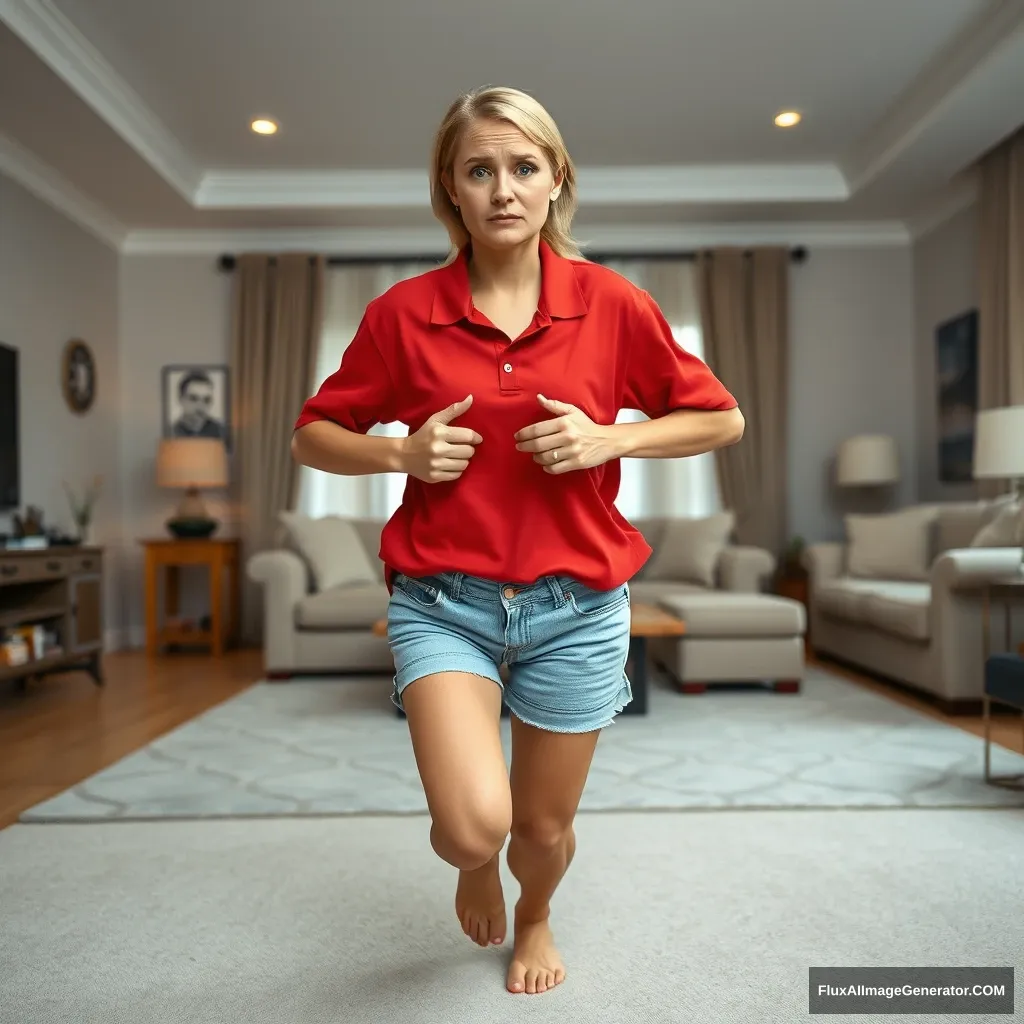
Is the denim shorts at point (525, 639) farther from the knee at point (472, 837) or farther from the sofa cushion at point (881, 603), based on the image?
the sofa cushion at point (881, 603)

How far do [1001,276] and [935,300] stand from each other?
1.12 meters

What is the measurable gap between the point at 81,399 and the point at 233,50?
261cm

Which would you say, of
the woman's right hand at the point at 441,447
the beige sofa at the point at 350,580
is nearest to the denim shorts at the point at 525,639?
the woman's right hand at the point at 441,447

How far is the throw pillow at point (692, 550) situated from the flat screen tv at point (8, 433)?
3.67m

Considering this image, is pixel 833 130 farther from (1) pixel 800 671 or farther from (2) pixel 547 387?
(2) pixel 547 387

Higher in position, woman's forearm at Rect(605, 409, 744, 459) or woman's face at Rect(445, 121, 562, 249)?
woman's face at Rect(445, 121, 562, 249)

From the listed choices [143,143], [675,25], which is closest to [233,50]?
[143,143]

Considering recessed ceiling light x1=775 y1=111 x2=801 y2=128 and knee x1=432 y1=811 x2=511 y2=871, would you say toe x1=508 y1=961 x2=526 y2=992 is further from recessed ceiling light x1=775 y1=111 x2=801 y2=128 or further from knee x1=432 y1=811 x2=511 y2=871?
recessed ceiling light x1=775 y1=111 x2=801 y2=128

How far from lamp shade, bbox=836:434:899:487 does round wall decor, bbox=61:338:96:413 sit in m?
4.98

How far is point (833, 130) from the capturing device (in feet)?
17.4

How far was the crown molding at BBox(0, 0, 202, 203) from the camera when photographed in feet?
12.4

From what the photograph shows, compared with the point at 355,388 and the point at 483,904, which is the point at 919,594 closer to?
the point at 483,904

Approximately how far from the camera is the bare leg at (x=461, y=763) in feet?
3.98

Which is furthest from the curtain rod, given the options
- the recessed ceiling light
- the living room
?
the recessed ceiling light
